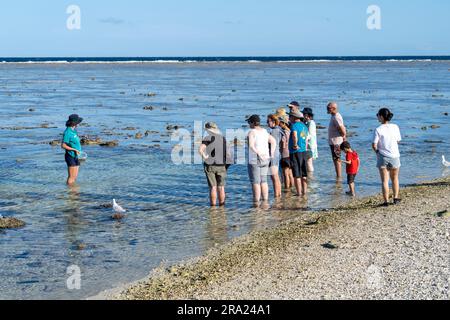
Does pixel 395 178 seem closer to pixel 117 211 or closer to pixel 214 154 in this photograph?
pixel 214 154

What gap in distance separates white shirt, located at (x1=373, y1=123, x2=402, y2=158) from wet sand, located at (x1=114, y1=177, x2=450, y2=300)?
1083mm

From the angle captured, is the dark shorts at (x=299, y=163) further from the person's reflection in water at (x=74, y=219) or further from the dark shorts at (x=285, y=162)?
the person's reflection in water at (x=74, y=219)

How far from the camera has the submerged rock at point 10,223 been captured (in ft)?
40.3

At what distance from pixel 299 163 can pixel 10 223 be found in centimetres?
596

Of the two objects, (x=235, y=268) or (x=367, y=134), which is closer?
(x=235, y=268)

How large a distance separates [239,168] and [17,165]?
6450mm

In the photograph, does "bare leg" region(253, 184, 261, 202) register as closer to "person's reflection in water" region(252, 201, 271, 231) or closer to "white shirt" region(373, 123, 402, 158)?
"person's reflection in water" region(252, 201, 271, 231)

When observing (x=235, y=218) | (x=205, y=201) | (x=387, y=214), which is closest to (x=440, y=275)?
(x=387, y=214)

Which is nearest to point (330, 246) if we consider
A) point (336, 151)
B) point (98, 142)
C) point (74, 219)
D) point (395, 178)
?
point (395, 178)

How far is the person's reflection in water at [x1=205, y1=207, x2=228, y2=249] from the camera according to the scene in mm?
11406

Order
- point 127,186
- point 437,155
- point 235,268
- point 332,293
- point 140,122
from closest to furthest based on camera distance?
point 332,293 → point 235,268 → point 127,186 → point 437,155 → point 140,122

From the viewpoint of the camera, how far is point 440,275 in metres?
8.38

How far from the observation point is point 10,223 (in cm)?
1243
